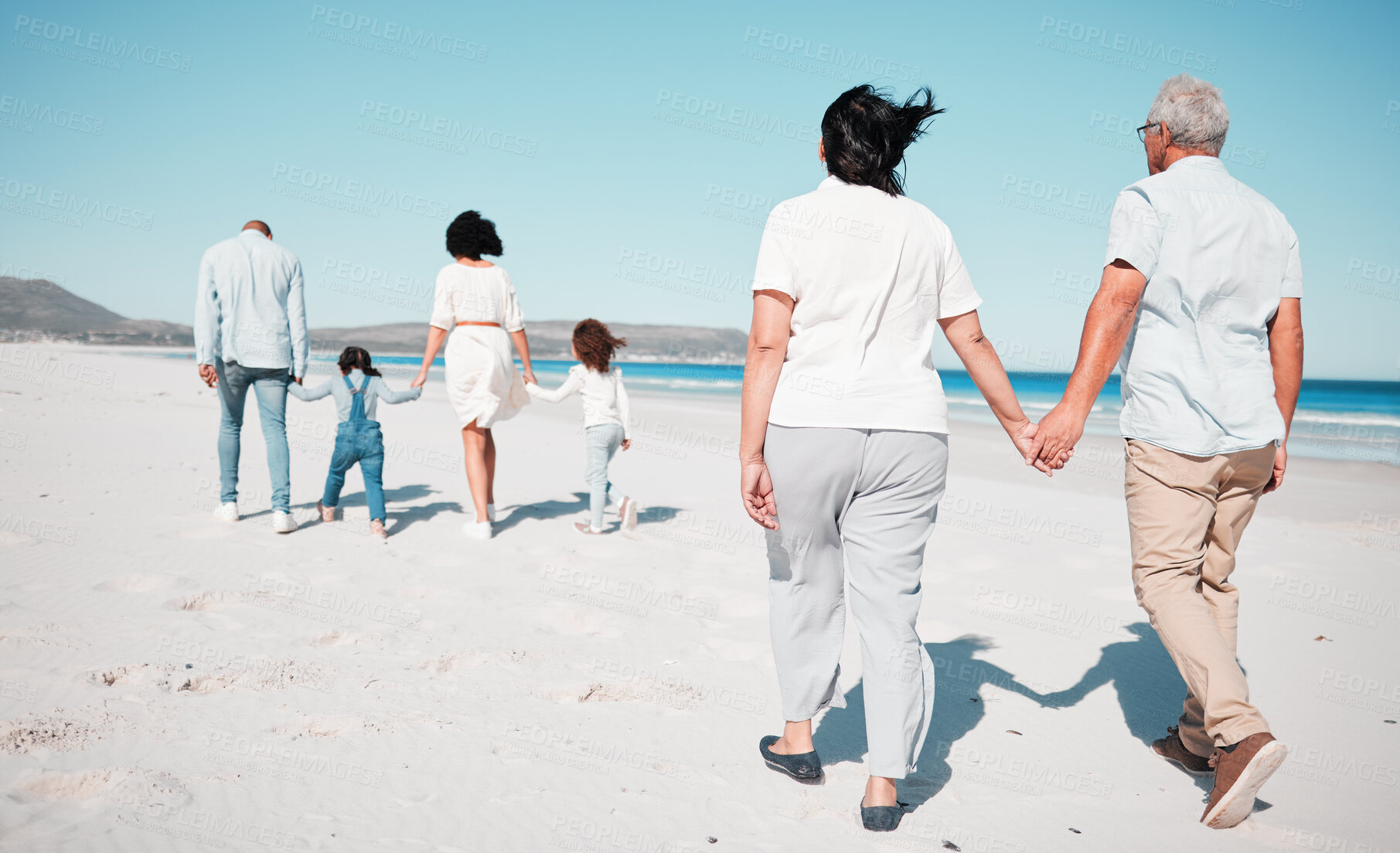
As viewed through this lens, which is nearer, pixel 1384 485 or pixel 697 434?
pixel 1384 485

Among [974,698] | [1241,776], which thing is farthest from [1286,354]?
[974,698]

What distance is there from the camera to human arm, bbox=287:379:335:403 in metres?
5.18

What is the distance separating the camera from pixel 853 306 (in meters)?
2.08

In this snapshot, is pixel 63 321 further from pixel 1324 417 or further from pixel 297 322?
pixel 1324 417

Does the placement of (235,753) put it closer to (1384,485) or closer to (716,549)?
(716,549)

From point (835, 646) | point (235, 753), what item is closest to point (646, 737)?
point (835, 646)

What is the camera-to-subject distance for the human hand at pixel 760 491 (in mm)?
2166

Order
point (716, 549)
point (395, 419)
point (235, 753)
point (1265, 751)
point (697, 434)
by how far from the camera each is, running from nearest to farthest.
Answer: point (1265, 751) < point (235, 753) < point (716, 549) < point (395, 419) < point (697, 434)

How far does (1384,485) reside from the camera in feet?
30.5

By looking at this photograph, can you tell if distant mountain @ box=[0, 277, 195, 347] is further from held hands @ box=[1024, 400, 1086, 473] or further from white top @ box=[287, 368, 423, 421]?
held hands @ box=[1024, 400, 1086, 473]

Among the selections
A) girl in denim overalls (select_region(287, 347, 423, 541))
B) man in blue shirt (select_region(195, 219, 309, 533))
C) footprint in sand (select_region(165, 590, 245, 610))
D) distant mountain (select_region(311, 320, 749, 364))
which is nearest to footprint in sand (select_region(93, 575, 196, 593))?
footprint in sand (select_region(165, 590, 245, 610))

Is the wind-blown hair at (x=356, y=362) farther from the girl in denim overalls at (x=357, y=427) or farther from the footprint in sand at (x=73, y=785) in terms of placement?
the footprint in sand at (x=73, y=785)

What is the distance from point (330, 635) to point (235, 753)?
101 centimetres

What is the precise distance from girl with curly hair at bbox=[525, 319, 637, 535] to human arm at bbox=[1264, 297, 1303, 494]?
3.76 meters
